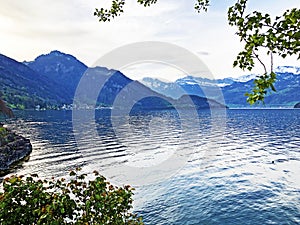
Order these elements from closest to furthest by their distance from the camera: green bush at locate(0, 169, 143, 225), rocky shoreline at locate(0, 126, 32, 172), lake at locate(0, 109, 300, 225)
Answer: green bush at locate(0, 169, 143, 225), lake at locate(0, 109, 300, 225), rocky shoreline at locate(0, 126, 32, 172)

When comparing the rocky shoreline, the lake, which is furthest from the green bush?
the rocky shoreline

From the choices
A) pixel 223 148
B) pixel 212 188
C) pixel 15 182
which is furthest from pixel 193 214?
pixel 223 148

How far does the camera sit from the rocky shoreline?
48938 millimetres

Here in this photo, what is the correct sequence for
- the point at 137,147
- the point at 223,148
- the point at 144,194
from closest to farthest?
1. the point at 144,194
2. the point at 223,148
3. the point at 137,147

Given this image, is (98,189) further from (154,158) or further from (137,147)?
(137,147)

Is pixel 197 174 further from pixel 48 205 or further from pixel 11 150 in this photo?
pixel 11 150

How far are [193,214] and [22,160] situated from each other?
42216 millimetres

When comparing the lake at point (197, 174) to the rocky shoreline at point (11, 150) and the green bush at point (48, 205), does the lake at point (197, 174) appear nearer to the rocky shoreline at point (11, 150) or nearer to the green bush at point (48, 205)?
the rocky shoreline at point (11, 150)

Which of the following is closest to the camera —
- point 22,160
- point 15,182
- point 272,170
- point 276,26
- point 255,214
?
point 276,26

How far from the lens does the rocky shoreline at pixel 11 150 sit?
48938mm

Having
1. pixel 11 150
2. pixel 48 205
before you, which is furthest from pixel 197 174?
pixel 11 150

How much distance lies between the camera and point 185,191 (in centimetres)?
3356

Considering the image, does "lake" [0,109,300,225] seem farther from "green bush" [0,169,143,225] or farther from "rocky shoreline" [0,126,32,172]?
"green bush" [0,169,143,225]

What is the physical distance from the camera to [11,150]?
54656 mm
